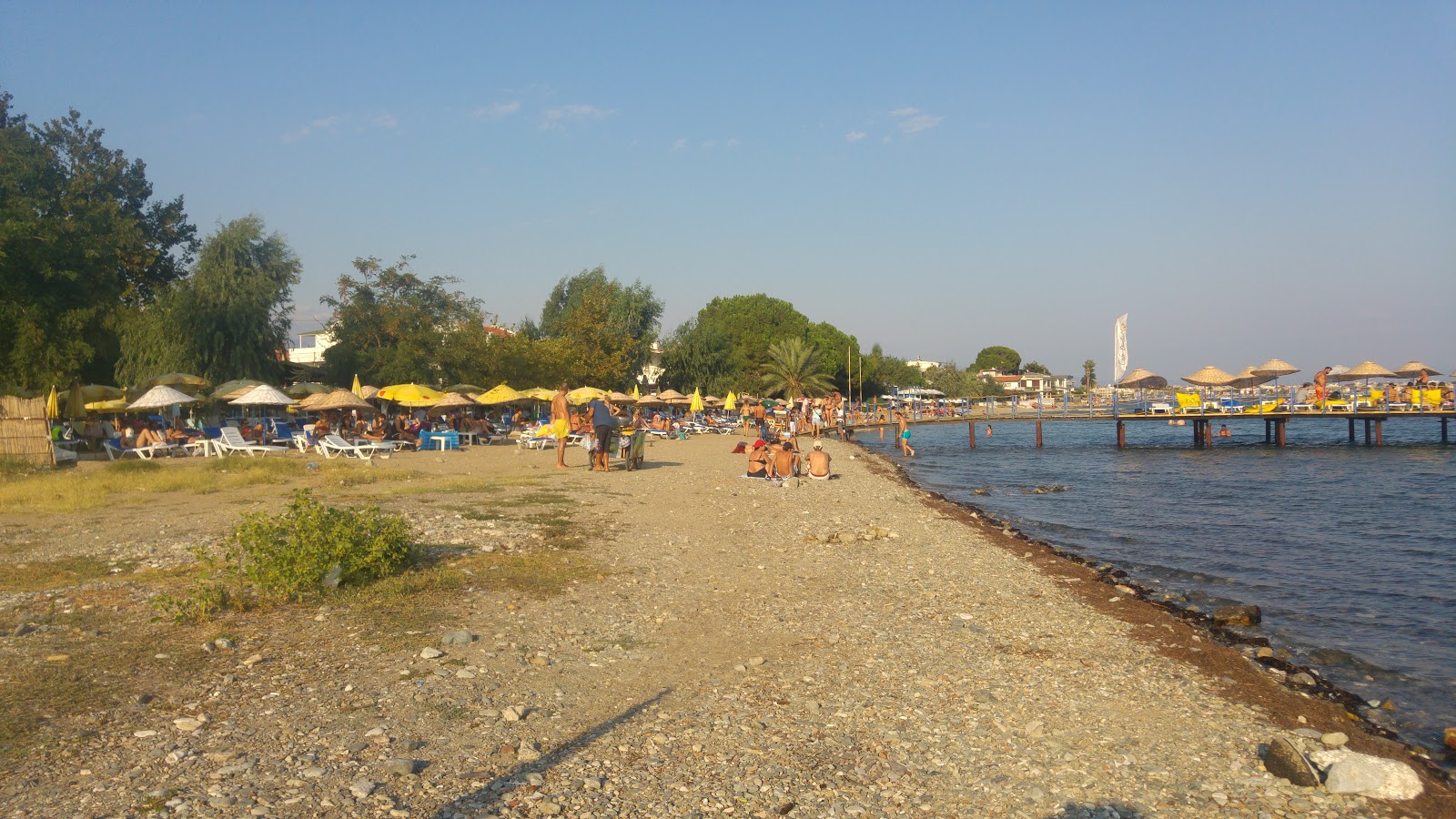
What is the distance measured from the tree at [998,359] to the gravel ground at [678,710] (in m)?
178

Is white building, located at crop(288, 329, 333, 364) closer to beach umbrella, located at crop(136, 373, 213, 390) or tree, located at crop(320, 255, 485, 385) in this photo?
tree, located at crop(320, 255, 485, 385)

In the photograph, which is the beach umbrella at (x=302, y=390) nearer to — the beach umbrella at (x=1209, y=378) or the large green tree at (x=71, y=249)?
the large green tree at (x=71, y=249)

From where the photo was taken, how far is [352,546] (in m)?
7.88

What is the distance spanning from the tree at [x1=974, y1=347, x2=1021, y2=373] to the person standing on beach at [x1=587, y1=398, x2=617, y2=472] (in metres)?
168

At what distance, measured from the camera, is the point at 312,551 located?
7559 millimetres

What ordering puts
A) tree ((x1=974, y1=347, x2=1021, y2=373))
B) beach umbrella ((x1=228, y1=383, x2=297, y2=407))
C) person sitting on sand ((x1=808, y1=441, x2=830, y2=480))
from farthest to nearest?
1. tree ((x1=974, y1=347, x2=1021, y2=373))
2. beach umbrella ((x1=228, y1=383, x2=297, y2=407))
3. person sitting on sand ((x1=808, y1=441, x2=830, y2=480))

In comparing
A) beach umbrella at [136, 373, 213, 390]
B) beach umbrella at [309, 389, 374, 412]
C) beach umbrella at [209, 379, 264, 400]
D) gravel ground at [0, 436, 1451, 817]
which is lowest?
gravel ground at [0, 436, 1451, 817]

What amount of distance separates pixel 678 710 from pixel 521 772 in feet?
4.33

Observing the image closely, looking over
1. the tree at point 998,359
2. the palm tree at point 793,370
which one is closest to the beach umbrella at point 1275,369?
the palm tree at point 793,370

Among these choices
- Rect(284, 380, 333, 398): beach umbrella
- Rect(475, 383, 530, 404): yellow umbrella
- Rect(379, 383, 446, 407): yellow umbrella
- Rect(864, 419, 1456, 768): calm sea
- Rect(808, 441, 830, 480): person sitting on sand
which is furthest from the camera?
Rect(284, 380, 333, 398): beach umbrella

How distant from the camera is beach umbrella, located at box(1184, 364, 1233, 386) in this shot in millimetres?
44344

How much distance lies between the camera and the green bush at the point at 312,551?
7.39 m

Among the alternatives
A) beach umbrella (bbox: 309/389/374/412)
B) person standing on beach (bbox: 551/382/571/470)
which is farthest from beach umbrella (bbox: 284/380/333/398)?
person standing on beach (bbox: 551/382/571/470)

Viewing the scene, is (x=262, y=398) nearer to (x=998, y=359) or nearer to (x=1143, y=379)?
(x=1143, y=379)
